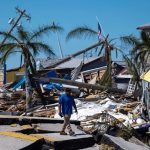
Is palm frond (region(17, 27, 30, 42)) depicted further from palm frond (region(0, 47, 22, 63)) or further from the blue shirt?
the blue shirt

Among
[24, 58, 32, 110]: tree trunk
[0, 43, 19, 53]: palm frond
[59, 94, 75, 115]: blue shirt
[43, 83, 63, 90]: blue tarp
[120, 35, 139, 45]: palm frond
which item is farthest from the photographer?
[43, 83, 63, 90]: blue tarp

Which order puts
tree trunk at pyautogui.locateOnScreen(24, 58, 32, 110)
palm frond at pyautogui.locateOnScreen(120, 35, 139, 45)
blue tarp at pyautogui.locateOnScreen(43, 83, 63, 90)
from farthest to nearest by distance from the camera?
blue tarp at pyautogui.locateOnScreen(43, 83, 63, 90)
palm frond at pyautogui.locateOnScreen(120, 35, 139, 45)
tree trunk at pyautogui.locateOnScreen(24, 58, 32, 110)

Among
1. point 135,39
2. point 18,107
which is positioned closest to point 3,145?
point 18,107

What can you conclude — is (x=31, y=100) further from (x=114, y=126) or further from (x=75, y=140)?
(x=75, y=140)

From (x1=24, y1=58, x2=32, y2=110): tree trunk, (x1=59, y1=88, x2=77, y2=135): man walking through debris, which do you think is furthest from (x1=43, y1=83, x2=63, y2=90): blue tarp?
(x1=59, y1=88, x2=77, y2=135): man walking through debris

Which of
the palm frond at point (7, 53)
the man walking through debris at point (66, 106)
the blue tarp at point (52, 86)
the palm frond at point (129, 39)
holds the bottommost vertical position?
the man walking through debris at point (66, 106)

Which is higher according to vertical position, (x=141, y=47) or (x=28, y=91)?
(x=141, y=47)

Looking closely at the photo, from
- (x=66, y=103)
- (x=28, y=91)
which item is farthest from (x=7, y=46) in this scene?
(x=66, y=103)

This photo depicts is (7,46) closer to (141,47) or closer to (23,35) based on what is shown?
(23,35)

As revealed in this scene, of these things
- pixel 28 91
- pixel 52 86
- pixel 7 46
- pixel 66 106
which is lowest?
pixel 66 106

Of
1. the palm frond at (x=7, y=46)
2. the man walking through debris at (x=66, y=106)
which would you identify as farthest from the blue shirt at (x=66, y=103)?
the palm frond at (x=7, y=46)

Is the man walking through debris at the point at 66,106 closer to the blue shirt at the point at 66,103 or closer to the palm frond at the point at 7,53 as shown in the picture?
the blue shirt at the point at 66,103

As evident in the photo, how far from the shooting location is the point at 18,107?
24422 millimetres

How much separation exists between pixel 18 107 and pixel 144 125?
10244 mm
